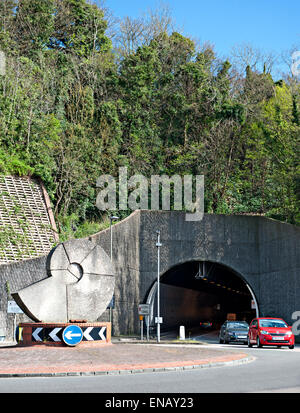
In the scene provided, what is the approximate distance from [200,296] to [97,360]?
48171 mm

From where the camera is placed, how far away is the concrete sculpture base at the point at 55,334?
786 inches

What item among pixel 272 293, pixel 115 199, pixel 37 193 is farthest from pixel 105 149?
pixel 272 293

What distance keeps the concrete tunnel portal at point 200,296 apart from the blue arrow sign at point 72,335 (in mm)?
25212

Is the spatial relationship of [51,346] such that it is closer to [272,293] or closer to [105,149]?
[272,293]

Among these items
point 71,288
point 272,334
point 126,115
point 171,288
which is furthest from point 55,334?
A: point 126,115

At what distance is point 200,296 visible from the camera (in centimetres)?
6419

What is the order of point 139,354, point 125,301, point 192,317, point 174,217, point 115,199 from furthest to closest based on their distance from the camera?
point 192,317
point 115,199
point 174,217
point 125,301
point 139,354

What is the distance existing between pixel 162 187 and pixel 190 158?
4.03m

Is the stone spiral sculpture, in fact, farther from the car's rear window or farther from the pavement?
the car's rear window

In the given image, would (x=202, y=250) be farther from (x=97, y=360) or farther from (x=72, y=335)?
(x=97, y=360)

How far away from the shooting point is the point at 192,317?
62.1 metres

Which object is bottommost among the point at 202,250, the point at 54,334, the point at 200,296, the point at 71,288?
the point at 200,296

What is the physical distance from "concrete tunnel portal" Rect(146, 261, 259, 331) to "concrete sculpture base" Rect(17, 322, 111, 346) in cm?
2397

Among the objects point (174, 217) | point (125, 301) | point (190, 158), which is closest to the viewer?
point (125, 301)
